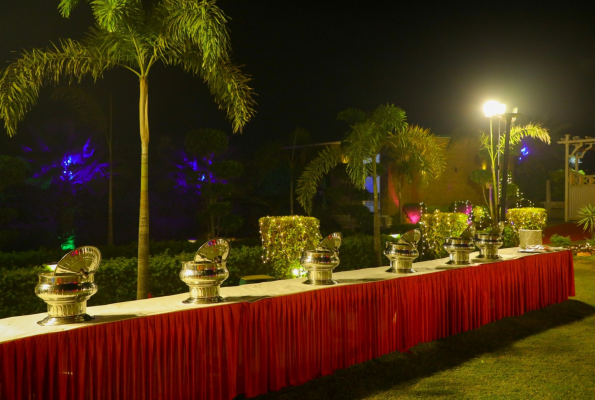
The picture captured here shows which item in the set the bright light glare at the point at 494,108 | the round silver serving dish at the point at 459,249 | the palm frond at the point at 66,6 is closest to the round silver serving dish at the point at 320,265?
the round silver serving dish at the point at 459,249

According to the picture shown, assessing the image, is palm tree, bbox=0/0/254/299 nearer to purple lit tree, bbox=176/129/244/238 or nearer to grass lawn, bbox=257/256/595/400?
grass lawn, bbox=257/256/595/400

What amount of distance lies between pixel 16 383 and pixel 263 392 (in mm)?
1553

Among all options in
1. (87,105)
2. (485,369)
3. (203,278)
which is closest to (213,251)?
(203,278)

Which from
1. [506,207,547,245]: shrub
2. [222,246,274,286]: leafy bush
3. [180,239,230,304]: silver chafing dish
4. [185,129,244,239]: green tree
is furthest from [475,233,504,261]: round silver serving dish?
[185,129,244,239]: green tree

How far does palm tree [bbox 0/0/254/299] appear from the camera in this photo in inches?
239

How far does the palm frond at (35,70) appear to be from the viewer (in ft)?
20.3

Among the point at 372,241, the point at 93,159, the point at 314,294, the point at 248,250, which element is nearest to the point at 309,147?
the point at 93,159

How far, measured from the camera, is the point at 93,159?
65.6 feet

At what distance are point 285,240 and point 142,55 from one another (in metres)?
4.05

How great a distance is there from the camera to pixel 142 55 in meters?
6.57

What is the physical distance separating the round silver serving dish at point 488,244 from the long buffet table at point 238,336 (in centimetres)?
62

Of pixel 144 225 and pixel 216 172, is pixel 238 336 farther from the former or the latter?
pixel 216 172

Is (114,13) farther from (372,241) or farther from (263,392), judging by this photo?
(372,241)

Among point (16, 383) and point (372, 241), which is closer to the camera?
point (16, 383)
